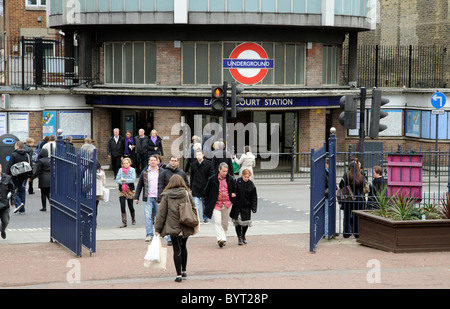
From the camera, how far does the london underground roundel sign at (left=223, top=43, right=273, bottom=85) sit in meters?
30.4

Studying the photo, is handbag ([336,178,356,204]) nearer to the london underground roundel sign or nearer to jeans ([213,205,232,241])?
jeans ([213,205,232,241])

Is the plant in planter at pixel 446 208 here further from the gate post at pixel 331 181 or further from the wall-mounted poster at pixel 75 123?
the wall-mounted poster at pixel 75 123

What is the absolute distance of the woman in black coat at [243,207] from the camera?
15.8m

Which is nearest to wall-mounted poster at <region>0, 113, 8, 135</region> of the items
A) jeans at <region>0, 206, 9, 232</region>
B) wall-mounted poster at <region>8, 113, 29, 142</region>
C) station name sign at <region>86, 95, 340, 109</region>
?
wall-mounted poster at <region>8, 113, 29, 142</region>

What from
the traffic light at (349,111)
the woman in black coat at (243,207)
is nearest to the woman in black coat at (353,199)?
the traffic light at (349,111)

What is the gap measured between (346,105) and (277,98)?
524 inches

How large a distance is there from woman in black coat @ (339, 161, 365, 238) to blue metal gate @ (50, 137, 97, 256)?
16.2ft

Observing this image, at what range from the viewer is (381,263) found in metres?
13.4

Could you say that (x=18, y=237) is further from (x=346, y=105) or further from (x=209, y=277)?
(x=346, y=105)

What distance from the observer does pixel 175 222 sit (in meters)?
12.1

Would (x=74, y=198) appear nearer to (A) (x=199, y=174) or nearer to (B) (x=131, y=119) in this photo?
(A) (x=199, y=174)

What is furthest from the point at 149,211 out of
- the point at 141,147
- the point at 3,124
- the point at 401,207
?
the point at 3,124

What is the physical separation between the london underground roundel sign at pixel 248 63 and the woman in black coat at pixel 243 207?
49.1 ft
